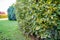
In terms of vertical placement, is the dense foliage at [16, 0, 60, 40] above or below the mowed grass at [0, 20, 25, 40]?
above

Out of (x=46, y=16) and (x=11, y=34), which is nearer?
(x=46, y=16)

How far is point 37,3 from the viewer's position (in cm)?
432

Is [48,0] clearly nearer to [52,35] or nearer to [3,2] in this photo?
[52,35]

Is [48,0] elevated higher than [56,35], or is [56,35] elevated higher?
[48,0]

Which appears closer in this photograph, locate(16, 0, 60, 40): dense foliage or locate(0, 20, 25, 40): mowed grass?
locate(16, 0, 60, 40): dense foliage

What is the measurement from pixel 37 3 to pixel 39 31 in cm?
66

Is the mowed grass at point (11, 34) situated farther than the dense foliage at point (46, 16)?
Yes

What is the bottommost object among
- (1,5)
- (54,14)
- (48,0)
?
(1,5)

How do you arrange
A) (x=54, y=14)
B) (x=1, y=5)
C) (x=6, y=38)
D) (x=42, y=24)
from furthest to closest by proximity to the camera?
(x=1, y=5) < (x=6, y=38) < (x=42, y=24) < (x=54, y=14)

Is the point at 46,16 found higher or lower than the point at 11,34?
higher

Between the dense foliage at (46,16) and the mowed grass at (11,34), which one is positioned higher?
the dense foliage at (46,16)

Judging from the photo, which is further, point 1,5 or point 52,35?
point 1,5

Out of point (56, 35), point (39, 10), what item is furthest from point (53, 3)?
point (56, 35)

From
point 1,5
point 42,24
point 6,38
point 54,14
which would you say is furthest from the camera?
point 1,5
